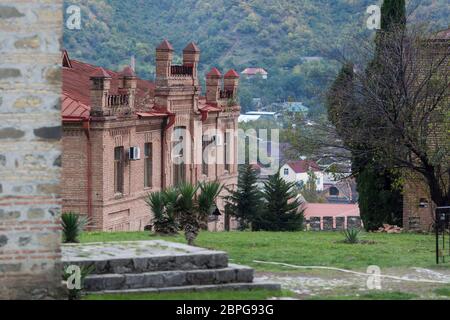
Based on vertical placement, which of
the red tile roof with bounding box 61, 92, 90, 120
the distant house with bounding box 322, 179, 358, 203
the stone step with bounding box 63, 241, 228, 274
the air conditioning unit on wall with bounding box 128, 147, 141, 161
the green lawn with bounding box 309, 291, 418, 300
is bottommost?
the green lawn with bounding box 309, 291, 418, 300

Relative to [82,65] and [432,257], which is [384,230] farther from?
[82,65]

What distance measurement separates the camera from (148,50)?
74062mm

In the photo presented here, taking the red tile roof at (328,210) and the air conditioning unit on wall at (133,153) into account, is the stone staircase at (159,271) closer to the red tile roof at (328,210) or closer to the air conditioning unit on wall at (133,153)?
the air conditioning unit on wall at (133,153)

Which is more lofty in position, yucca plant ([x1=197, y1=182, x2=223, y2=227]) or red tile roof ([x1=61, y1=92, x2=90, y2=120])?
red tile roof ([x1=61, y1=92, x2=90, y2=120])

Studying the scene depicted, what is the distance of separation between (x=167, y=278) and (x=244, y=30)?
7019 cm

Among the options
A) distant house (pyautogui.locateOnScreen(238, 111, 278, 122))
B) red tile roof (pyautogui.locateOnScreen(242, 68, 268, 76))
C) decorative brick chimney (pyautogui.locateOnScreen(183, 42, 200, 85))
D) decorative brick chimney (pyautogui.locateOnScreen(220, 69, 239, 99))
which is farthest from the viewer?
red tile roof (pyautogui.locateOnScreen(242, 68, 268, 76))

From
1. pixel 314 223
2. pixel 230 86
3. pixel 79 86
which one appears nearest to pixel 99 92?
pixel 79 86

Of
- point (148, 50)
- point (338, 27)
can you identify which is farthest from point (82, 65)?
point (338, 27)

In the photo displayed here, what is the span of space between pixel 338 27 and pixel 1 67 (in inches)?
2582

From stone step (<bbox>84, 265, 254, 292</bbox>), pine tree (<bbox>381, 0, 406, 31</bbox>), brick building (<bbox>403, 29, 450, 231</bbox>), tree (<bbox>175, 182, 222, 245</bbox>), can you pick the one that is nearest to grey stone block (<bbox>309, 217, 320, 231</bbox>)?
brick building (<bbox>403, 29, 450, 231</bbox>)

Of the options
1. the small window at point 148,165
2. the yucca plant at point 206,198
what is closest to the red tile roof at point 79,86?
the small window at point 148,165

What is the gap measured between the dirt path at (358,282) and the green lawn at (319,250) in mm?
796

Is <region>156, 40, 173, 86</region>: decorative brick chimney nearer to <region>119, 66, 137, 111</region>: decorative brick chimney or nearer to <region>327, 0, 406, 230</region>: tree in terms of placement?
<region>119, 66, 137, 111</region>: decorative brick chimney

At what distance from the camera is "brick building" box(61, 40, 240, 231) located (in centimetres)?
3738
